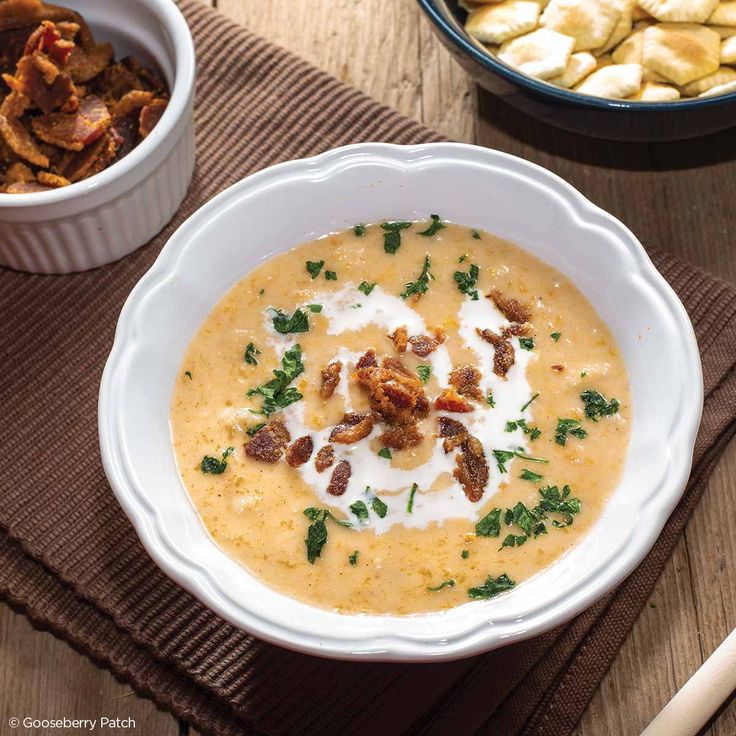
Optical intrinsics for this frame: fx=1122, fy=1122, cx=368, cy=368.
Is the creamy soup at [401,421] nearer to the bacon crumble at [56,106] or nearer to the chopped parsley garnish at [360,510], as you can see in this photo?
the chopped parsley garnish at [360,510]

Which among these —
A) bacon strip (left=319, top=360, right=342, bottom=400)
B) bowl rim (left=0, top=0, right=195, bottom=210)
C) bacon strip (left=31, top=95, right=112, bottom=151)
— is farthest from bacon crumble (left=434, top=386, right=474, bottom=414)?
bacon strip (left=31, top=95, right=112, bottom=151)

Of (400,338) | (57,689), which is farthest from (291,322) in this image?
(57,689)

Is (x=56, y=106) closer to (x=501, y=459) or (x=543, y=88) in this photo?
(x=543, y=88)

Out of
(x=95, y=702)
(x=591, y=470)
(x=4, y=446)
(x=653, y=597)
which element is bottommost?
(x=95, y=702)

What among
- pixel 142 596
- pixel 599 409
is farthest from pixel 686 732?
pixel 142 596

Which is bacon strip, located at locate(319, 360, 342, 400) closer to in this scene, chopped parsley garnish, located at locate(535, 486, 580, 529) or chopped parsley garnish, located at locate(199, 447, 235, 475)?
chopped parsley garnish, located at locate(199, 447, 235, 475)

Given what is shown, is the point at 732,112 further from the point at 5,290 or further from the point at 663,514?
the point at 5,290
